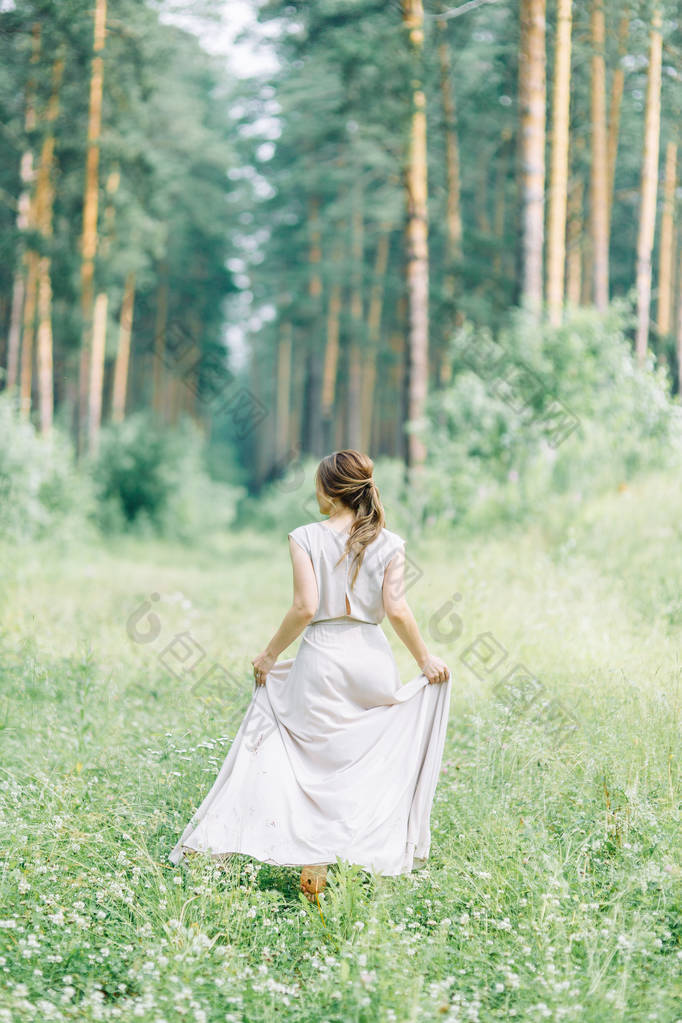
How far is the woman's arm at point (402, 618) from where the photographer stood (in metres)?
4.20

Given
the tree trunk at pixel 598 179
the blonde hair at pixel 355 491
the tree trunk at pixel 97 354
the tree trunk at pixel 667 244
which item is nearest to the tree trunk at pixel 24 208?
the tree trunk at pixel 97 354

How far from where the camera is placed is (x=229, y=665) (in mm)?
7355

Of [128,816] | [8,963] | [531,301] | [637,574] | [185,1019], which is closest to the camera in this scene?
[185,1019]

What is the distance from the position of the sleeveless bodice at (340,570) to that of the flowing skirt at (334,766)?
8 centimetres

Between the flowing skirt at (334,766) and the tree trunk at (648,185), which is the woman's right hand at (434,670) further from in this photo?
the tree trunk at (648,185)

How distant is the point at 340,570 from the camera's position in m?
4.19

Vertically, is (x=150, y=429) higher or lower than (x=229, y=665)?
higher

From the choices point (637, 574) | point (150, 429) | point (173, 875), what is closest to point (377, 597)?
point (173, 875)

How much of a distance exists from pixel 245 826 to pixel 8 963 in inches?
40.7

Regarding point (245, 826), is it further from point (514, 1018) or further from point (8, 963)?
point (514, 1018)

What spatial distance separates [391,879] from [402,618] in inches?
45.9

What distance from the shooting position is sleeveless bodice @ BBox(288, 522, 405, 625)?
4.18m

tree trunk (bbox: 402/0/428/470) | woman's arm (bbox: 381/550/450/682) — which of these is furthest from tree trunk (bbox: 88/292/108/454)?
woman's arm (bbox: 381/550/450/682)

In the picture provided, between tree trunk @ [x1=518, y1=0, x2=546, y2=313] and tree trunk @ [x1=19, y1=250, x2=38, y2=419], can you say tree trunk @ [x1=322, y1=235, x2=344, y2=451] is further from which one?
tree trunk @ [x1=518, y1=0, x2=546, y2=313]
